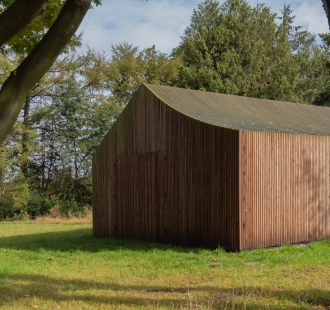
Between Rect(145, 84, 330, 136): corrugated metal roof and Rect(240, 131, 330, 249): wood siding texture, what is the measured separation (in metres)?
0.49

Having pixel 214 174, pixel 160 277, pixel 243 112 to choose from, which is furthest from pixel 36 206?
pixel 160 277

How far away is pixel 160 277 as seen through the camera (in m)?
8.57

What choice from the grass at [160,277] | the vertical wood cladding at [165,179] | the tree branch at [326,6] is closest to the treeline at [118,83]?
the vertical wood cladding at [165,179]

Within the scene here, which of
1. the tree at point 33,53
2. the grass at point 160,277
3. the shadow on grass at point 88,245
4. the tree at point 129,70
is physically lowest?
the shadow on grass at point 88,245

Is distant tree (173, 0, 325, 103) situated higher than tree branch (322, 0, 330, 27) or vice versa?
distant tree (173, 0, 325, 103)

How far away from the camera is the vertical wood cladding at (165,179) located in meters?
11.7

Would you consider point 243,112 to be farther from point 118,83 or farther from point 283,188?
point 118,83

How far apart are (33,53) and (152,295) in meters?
3.65

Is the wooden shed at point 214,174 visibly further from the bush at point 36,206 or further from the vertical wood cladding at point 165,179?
the bush at point 36,206

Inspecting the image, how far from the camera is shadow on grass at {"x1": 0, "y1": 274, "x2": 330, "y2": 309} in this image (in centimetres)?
583

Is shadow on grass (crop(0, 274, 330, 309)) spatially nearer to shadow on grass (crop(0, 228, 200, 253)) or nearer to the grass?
the grass

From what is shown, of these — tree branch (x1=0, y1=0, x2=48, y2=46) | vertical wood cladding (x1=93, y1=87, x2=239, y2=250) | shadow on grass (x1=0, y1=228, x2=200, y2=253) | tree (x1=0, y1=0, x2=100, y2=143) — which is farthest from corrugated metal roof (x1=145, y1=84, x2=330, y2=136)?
tree branch (x1=0, y1=0, x2=48, y2=46)

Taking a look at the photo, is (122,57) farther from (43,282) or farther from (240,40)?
(43,282)

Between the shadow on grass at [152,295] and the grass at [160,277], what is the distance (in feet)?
0.04
